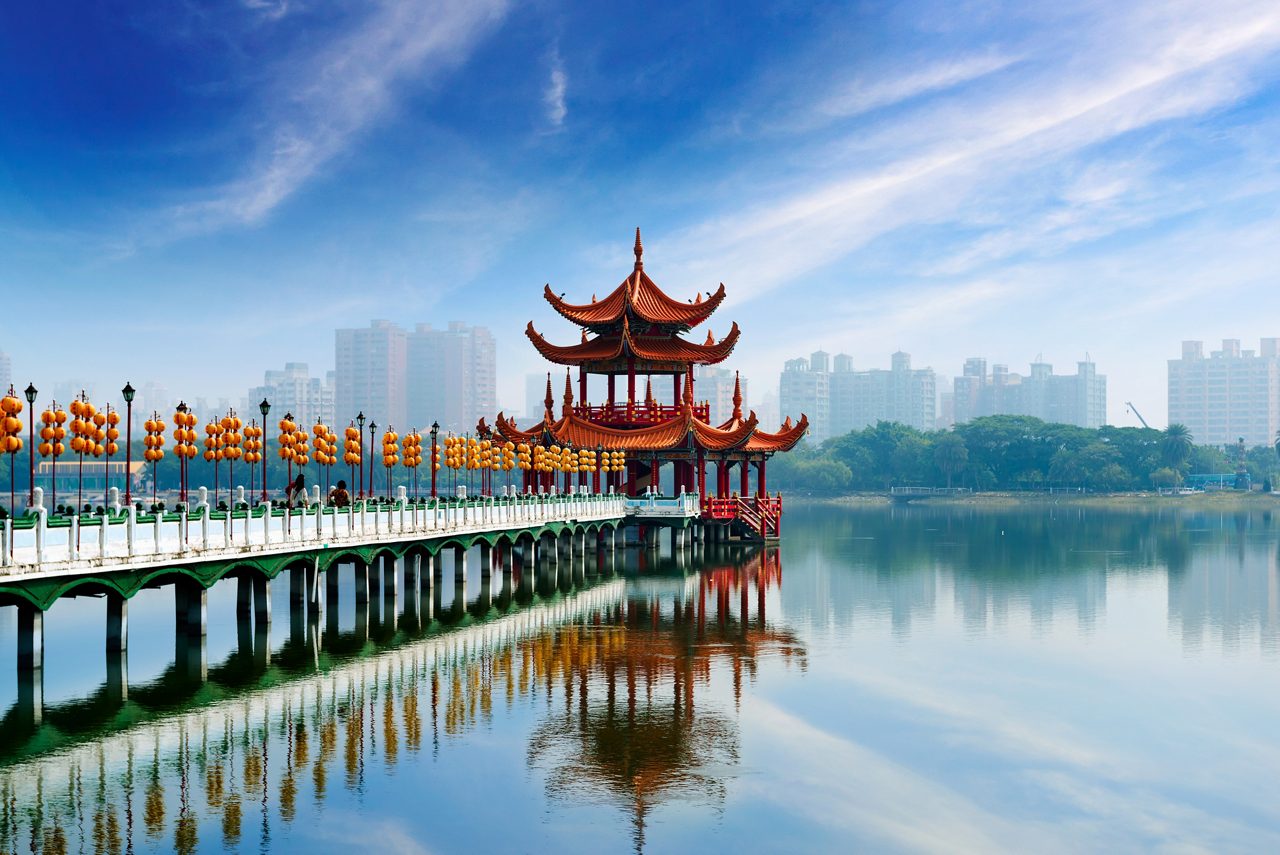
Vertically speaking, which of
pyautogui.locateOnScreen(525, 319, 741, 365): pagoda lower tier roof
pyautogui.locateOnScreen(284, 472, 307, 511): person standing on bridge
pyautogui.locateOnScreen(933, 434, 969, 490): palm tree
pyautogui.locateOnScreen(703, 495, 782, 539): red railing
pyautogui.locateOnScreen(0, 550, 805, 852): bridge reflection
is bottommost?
pyautogui.locateOnScreen(0, 550, 805, 852): bridge reflection

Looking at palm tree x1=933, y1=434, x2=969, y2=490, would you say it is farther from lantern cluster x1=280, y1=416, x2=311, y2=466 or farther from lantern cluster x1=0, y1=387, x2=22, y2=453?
Answer: lantern cluster x1=0, y1=387, x2=22, y2=453

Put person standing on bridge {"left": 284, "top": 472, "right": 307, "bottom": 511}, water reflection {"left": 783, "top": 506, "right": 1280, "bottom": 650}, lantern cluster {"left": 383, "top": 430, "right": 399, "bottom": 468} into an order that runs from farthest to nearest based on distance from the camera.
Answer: lantern cluster {"left": 383, "top": 430, "right": 399, "bottom": 468} < water reflection {"left": 783, "top": 506, "right": 1280, "bottom": 650} < person standing on bridge {"left": 284, "top": 472, "right": 307, "bottom": 511}

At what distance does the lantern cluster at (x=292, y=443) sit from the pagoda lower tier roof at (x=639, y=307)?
26054 mm

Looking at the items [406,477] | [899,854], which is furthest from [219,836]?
[406,477]

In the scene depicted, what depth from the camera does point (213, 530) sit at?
30.8m

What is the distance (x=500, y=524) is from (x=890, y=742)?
2659cm

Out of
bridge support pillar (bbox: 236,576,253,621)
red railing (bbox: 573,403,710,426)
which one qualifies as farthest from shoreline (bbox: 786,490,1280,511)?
bridge support pillar (bbox: 236,576,253,621)

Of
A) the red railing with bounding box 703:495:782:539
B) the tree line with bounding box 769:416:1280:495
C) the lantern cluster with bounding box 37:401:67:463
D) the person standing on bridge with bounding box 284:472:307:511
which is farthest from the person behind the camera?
the tree line with bounding box 769:416:1280:495

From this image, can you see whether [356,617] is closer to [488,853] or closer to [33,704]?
[33,704]

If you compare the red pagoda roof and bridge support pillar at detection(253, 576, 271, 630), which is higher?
the red pagoda roof

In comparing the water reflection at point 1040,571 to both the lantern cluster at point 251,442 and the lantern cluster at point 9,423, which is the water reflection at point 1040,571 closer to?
the lantern cluster at point 251,442

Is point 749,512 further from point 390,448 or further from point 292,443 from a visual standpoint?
point 292,443

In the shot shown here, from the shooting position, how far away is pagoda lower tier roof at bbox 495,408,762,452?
65.6 m

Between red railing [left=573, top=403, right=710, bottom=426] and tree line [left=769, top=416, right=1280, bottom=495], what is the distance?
98599mm
